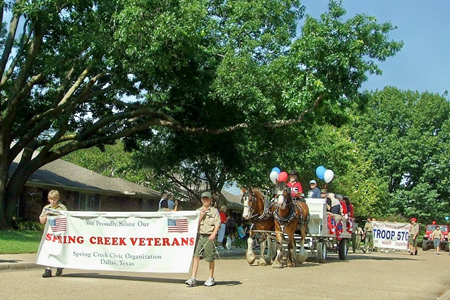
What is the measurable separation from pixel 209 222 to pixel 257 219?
5976 millimetres

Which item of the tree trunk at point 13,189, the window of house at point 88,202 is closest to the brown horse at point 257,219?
the tree trunk at point 13,189

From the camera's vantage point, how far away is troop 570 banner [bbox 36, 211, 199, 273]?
11828mm

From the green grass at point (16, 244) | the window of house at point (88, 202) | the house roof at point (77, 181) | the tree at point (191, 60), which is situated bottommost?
the green grass at point (16, 244)

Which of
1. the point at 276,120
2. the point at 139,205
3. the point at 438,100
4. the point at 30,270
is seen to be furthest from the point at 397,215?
the point at 30,270

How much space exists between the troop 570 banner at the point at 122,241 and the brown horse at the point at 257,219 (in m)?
5.18

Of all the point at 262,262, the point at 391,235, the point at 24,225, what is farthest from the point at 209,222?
the point at 391,235

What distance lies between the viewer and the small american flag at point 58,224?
1293 cm

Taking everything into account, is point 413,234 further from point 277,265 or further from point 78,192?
point 78,192

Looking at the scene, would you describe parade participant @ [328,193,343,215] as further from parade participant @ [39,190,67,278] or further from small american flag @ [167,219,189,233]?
parade participant @ [39,190,67,278]

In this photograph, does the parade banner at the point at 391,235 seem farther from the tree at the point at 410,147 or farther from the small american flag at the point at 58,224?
the tree at the point at 410,147

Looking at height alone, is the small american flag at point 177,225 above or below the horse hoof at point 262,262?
above

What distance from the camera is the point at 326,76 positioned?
2095 cm

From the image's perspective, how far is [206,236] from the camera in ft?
38.1

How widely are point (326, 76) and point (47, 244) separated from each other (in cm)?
1180
